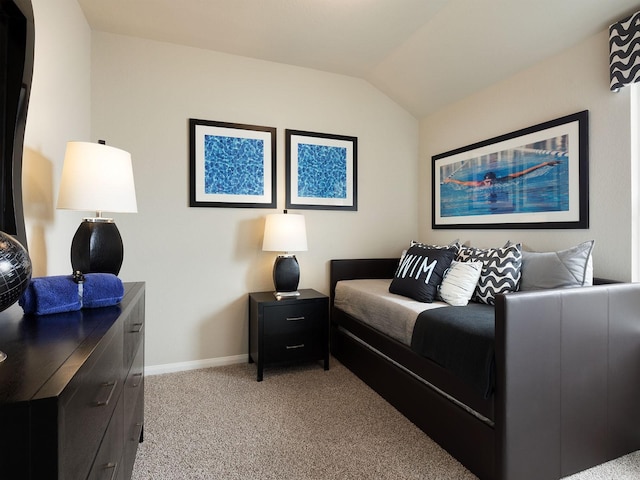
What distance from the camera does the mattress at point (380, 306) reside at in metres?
2.02

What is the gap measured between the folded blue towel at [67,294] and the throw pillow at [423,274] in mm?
1761

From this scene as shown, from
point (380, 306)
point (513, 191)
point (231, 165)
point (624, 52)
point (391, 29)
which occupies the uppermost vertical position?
point (391, 29)

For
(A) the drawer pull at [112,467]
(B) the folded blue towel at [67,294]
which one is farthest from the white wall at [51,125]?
(A) the drawer pull at [112,467]

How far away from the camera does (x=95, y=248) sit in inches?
59.0

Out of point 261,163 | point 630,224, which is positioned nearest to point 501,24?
point 630,224

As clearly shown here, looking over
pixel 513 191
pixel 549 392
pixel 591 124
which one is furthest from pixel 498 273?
pixel 591 124

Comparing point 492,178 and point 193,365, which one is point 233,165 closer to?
point 193,365

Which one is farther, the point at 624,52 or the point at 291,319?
the point at 291,319

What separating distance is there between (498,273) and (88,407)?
2.19 metres

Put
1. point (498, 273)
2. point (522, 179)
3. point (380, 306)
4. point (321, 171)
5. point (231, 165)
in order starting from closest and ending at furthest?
point (498, 273) → point (380, 306) → point (522, 179) → point (231, 165) → point (321, 171)

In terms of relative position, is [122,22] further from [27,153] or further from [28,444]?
[28,444]

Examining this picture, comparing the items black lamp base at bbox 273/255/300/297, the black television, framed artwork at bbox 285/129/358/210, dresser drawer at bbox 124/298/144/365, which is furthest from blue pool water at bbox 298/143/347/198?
the black television

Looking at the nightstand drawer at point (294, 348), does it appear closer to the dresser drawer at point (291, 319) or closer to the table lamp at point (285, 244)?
the dresser drawer at point (291, 319)

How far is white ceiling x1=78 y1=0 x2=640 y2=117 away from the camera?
2.05 meters
